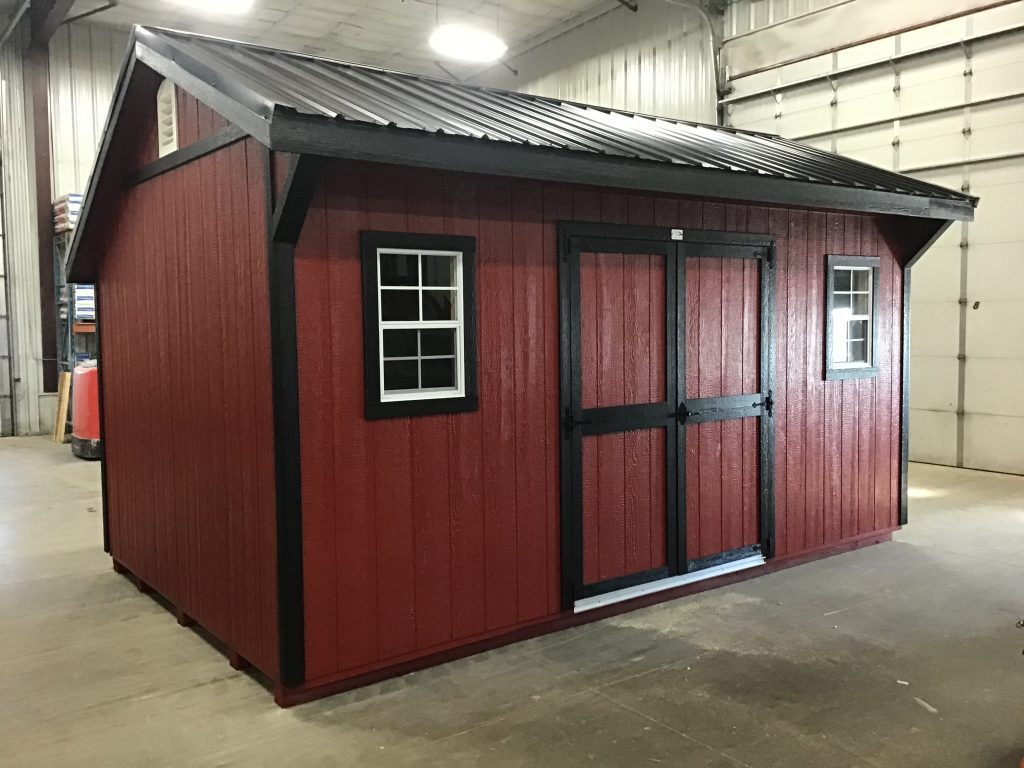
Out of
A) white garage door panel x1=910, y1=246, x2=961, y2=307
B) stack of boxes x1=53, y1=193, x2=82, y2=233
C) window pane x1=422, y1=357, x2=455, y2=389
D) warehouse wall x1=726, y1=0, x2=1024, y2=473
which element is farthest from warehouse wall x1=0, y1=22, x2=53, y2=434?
white garage door panel x1=910, y1=246, x2=961, y2=307

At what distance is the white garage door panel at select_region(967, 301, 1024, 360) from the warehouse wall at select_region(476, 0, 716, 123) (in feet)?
15.1

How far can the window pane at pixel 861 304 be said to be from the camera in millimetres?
6918

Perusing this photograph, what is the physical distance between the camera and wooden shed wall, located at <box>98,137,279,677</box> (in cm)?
423

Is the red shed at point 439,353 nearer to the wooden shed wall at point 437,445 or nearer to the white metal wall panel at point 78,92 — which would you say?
the wooden shed wall at point 437,445

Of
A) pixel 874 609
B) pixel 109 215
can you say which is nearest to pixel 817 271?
pixel 874 609

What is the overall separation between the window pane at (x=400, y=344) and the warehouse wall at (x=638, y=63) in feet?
30.5

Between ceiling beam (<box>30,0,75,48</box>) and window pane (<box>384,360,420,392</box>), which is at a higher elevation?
ceiling beam (<box>30,0,75,48</box>)

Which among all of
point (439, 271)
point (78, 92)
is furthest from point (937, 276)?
point (78, 92)

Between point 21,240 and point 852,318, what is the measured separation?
40.6ft

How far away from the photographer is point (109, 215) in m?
5.95

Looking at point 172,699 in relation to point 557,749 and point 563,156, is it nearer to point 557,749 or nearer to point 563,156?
point 557,749

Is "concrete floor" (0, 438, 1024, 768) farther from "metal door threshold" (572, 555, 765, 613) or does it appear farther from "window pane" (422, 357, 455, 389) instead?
"window pane" (422, 357, 455, 389)

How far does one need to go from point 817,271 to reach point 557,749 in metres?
4.15

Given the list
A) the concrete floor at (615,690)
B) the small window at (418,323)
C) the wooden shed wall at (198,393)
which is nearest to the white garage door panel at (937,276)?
the concrete floor at (615,690)
